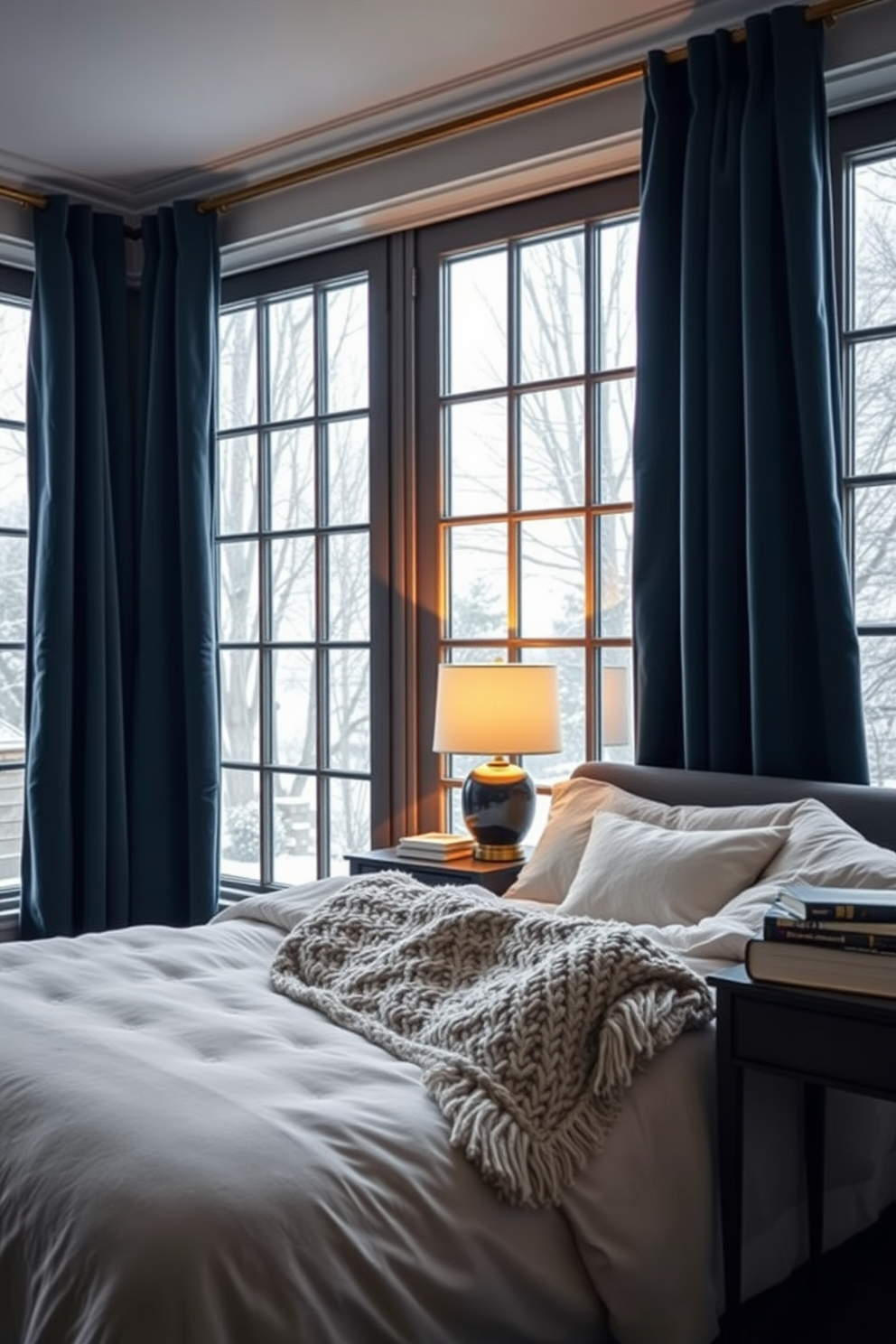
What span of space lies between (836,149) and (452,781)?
2.04 m

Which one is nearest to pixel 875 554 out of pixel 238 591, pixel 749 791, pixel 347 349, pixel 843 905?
pixel 749 791

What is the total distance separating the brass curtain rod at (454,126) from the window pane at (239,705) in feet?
5.04

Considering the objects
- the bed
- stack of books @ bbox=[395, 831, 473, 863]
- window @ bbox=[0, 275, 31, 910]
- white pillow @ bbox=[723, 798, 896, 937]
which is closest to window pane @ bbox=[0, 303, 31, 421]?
window @ bbox=[0, 275, 31, 910]

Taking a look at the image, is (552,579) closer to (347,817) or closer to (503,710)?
(503,710)

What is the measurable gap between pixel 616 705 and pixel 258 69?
2.02 metres

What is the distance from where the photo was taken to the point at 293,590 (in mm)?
4496

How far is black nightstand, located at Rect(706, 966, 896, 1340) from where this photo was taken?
73.9 inches

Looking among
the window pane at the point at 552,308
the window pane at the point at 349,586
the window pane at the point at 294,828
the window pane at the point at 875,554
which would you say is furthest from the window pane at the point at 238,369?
the window pane at the point at 875,554

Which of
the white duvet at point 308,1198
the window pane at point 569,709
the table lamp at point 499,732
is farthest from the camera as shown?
the window pane at point 569,709

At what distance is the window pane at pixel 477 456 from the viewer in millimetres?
3932

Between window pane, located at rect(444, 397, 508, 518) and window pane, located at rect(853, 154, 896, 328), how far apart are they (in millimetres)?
1107

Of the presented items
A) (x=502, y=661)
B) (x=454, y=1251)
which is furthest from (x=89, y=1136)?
(x=502, y=661)

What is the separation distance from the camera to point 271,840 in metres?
4.55

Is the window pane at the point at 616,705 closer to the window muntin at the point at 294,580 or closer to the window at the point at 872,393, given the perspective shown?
the window at the point at 872,393
